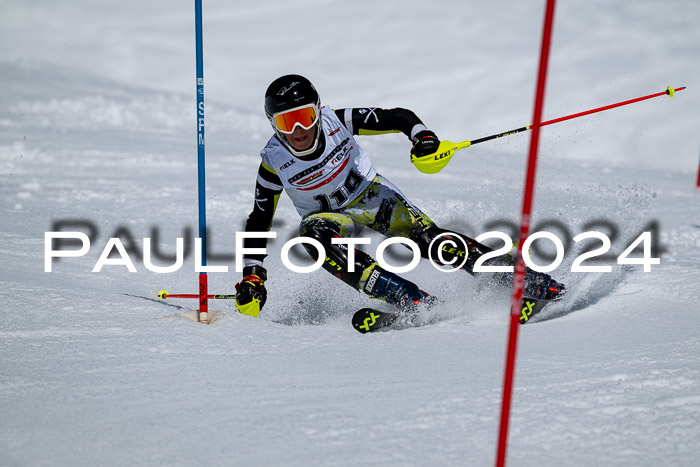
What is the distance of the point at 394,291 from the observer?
3699mm

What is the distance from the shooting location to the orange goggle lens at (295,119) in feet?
12.5

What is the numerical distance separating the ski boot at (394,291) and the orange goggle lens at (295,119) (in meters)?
0.88

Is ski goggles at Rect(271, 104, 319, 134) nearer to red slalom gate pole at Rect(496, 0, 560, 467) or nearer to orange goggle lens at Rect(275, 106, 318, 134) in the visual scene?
orange goggle lens at Rect(275, 106, 318, 134)

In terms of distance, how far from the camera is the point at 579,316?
12.4 feet

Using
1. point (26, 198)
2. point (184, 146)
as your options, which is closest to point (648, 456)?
point (26, 198)

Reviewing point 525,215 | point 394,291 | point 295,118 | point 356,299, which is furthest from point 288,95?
point 525,215

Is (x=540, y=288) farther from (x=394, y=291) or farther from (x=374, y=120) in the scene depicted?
(x=374, y=120)

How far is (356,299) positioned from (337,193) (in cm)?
68

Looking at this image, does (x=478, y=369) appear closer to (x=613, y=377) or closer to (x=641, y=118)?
(x=613, y=377)

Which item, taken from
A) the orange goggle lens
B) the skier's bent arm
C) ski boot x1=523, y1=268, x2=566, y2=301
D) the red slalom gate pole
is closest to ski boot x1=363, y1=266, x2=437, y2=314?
ski boot x1=523, y1=268, x2=566, y2=301

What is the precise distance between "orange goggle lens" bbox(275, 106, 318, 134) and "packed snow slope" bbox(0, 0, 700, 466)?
1.07 meters

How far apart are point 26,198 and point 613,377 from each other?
6453 millimetres

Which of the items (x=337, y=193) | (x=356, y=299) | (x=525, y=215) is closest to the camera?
(x=525, y=215)

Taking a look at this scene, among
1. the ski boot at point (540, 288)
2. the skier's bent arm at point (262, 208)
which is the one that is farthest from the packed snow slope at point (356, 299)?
the skier's bent arm at point (262, 208)
